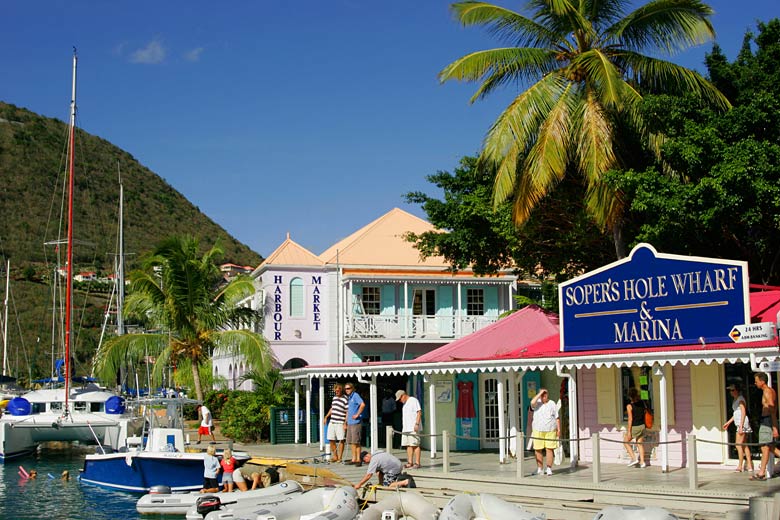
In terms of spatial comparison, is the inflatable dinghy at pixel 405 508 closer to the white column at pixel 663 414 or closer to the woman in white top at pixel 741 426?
the white column at pixel 663 414

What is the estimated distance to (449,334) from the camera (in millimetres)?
36719

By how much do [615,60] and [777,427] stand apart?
34.6 ft

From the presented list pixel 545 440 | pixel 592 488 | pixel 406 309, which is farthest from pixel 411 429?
pixel 406 309

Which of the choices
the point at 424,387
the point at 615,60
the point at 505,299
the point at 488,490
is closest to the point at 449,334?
the point at 505,299

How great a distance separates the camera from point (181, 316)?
1372 inches

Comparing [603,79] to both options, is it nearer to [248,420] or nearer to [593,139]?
[593,139]

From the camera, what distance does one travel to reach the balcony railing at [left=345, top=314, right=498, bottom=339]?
36.0 m

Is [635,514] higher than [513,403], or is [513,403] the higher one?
[513,403]

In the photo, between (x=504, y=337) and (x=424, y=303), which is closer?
(x=504, y=337)

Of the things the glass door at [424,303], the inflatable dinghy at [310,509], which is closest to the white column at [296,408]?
the glass door at [424,303]

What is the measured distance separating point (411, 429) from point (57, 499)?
9.70 meters

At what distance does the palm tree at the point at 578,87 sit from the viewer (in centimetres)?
2144

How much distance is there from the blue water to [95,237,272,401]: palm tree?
18.2 ft

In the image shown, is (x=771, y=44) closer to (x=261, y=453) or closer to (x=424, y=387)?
(x=424, y=387)
